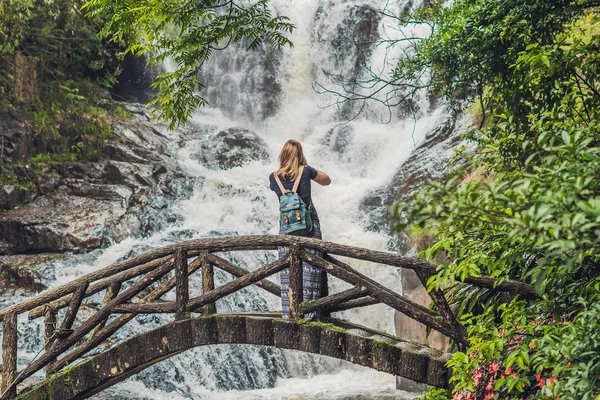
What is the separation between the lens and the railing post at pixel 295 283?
22.0 ft

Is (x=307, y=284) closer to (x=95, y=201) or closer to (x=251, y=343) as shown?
(x=251, y=343)

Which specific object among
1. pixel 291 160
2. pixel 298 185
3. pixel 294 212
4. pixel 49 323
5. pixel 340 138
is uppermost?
pixel 340 138

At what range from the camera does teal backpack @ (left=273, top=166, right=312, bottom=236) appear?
676cm

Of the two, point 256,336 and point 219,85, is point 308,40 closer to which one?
point 219,85

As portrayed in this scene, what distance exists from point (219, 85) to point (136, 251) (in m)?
9.88

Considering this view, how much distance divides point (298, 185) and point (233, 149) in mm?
11778

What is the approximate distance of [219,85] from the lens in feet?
74.1

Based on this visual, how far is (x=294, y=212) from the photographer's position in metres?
6.83

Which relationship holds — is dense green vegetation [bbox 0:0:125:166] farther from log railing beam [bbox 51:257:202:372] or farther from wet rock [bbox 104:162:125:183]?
log railing beam [bbox 51:257:202:372]

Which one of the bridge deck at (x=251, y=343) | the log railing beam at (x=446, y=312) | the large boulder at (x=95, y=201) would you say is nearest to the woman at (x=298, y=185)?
the bridge deck at (x=251, y=343)

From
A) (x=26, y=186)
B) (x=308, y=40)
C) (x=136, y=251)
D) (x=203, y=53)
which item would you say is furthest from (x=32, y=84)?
(x=203, y=53)

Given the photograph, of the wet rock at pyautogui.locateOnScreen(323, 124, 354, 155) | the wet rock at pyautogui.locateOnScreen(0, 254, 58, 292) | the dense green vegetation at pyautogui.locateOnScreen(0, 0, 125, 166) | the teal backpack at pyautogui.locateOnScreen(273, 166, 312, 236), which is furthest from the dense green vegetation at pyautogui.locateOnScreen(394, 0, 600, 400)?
the dense green vegetation at pyautogui.locateOnScreen(0, 0, 125, 166)

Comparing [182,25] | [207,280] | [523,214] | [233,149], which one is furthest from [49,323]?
[233,149]

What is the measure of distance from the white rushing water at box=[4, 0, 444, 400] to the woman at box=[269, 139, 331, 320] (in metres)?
3.84
